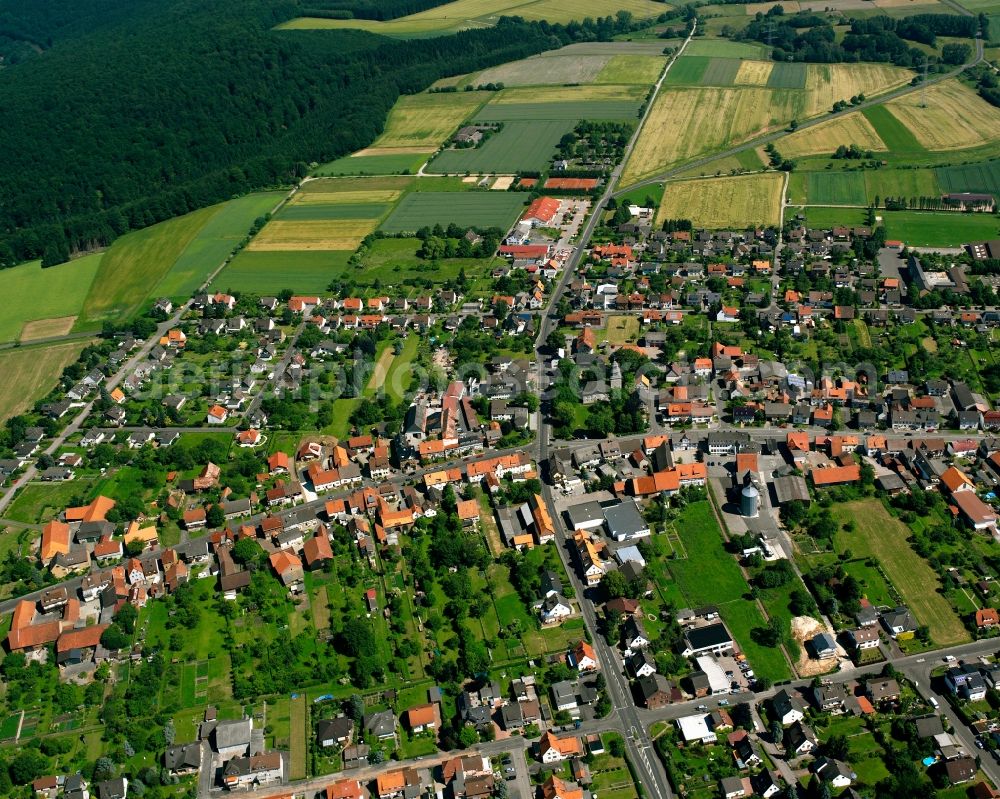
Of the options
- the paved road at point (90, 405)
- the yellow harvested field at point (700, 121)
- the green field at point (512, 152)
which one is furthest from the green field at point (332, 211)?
the yellow harvested field at point (700, 121)

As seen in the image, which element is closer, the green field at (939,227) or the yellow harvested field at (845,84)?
the green field at (939,227)

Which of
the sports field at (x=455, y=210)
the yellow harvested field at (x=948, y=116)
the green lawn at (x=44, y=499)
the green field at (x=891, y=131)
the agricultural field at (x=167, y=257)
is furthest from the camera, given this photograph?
the yellow harvested field at (x=948, y=116)

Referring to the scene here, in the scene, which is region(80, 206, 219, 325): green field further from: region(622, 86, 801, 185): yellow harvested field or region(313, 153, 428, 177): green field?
region(622, 86, 801, 185): yellow harvested field

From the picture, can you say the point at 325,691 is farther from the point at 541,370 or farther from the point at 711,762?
the point at 541,370

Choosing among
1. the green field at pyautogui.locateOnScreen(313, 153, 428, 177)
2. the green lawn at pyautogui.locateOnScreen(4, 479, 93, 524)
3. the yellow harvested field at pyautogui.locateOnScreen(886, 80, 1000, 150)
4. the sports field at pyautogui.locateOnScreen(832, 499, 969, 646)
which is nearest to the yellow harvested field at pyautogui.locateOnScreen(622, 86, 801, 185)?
the yellow harvested field at pyautogui.locateOnScreen(886, 80, 1000, 150)

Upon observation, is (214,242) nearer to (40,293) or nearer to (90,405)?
(40,293)

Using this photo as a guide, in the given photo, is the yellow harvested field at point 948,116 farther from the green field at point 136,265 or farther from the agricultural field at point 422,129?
the green field at point 136,265

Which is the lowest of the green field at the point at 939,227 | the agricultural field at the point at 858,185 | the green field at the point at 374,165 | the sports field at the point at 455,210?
the green field at the point at 939,227
